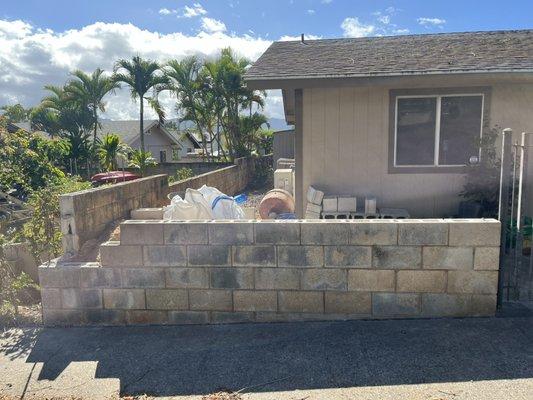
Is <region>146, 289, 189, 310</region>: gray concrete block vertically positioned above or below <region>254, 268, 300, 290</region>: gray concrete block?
below

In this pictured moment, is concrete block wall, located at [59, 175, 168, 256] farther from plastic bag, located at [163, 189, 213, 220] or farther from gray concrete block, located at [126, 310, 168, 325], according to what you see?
gray concrete block, located at [126, 310, 168, 325]

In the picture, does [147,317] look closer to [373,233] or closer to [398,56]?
[373,233]

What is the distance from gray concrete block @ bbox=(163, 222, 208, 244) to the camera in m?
4.06

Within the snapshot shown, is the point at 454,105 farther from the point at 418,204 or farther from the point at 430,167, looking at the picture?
the point at 418,204

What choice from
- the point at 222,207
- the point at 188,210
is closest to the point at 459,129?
the point at 222,207

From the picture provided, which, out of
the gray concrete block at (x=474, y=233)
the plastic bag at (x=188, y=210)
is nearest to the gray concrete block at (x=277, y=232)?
the gray concrete block at (x=474, y=233)

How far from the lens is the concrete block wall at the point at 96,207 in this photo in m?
4.82

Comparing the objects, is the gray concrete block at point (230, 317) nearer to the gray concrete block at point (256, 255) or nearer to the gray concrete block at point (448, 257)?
the gray concrete block at point (256, 255)

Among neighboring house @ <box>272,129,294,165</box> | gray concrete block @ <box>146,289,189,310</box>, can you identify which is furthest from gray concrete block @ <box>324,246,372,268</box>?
neighboring house @ <box>272,129,294,165</box>

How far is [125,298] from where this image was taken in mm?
4188

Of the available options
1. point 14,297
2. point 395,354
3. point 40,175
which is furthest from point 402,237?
point 40,175

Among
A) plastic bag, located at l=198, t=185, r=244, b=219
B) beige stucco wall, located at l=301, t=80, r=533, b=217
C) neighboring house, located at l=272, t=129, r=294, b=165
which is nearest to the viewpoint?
plastic bag, located at l=198, t=185, r=244, b=219

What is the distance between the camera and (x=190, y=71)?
1991cm

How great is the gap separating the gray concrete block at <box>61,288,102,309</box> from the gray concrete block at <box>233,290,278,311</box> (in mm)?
1374
